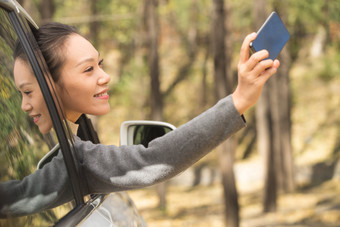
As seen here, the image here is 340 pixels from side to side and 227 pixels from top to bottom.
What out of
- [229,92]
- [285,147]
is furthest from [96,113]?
[285,147]

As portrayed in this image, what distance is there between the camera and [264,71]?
5.11 feet

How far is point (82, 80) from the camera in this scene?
71.5 inches

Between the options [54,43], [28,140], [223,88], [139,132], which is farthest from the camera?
[223,88]

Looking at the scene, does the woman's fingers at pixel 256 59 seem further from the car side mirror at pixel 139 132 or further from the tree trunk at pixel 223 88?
the tree trunk at pixel 223 88

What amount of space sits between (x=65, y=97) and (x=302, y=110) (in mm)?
29448

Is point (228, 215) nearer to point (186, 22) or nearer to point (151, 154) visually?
point (151, 154)

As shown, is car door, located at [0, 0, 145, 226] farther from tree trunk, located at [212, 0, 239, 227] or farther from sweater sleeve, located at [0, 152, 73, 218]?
tree trunk, located at [212, 0, 239, 227]

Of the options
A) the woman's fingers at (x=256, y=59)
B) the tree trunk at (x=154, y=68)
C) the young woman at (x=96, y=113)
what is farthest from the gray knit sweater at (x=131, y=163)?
the tree trunk at (x=154, y=68)

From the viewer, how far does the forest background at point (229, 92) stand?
15.9 metres

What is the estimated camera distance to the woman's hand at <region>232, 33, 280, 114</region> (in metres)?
1.51

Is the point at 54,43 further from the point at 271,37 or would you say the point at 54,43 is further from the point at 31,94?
the point at 271,37

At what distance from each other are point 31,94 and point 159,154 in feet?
1.30

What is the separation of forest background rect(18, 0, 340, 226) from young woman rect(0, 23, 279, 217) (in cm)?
1053

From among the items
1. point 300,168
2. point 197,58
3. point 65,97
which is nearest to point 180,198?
point 300,168
